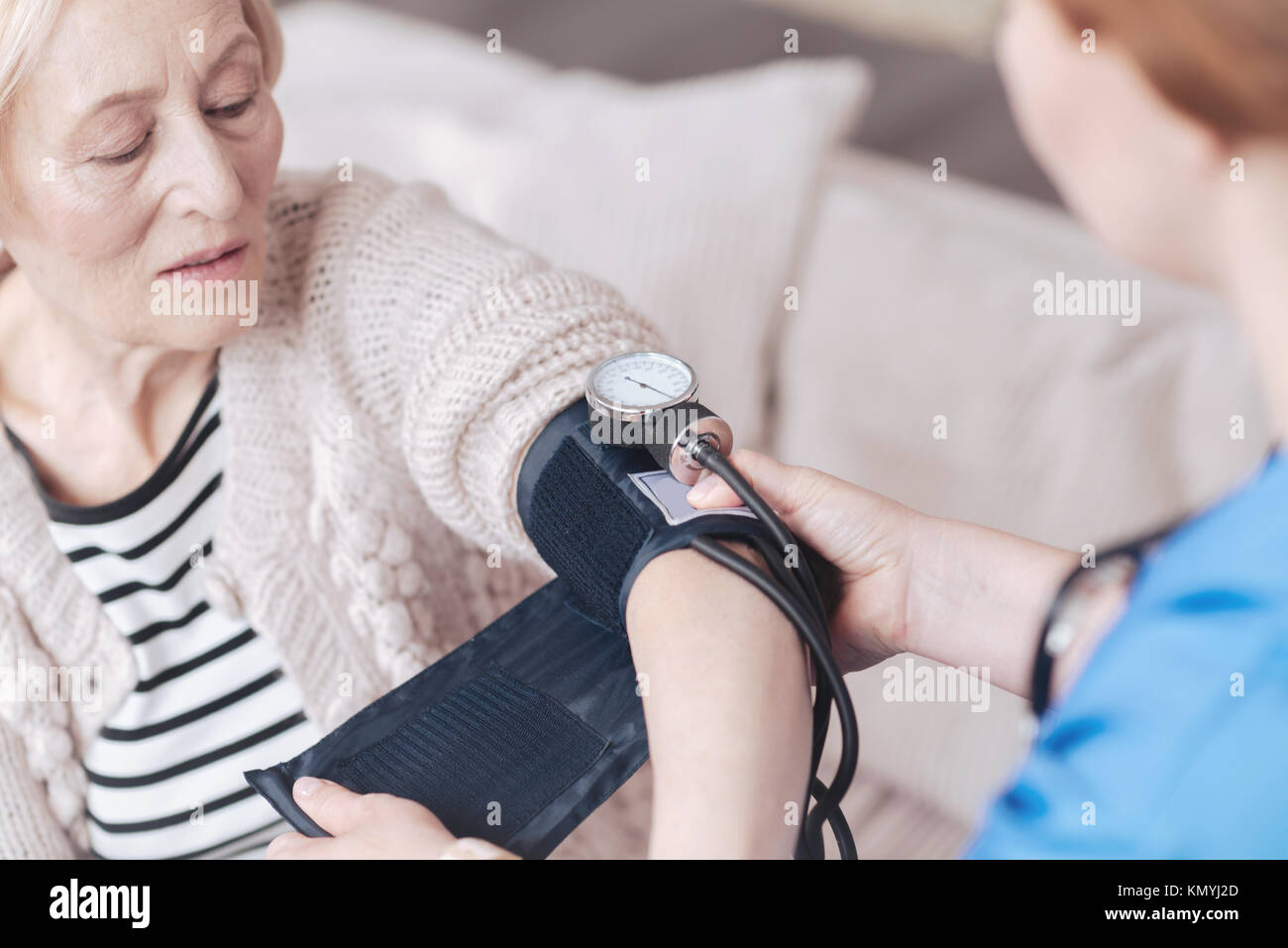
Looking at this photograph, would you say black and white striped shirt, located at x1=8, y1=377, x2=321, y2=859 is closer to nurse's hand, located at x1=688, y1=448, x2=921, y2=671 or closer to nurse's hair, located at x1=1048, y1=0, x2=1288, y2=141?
nurse's hand, located at x1=688, y1=448, x2=921, y2=671

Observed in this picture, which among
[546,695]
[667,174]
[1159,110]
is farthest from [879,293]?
[1159,110]

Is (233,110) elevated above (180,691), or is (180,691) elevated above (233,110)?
(233,110)

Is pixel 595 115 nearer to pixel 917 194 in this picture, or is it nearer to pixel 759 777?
pixel 917 194

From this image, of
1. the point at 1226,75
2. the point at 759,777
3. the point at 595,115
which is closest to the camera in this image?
the point at 1226,75

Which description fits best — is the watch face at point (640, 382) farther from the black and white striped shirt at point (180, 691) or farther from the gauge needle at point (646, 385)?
the black and white striped shirt at point (180, 691)

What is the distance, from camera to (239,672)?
3.38ft

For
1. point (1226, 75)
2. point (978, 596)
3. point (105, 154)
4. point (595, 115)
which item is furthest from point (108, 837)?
point (595, 115)

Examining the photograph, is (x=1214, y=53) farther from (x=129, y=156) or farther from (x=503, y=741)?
(x=129, y=156)

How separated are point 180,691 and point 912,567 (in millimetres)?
603

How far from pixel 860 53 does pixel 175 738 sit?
5.31 ft

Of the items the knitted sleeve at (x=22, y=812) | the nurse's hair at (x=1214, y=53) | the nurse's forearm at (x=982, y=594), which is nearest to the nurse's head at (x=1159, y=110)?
the nurse's hair at (x=1214, y=53)

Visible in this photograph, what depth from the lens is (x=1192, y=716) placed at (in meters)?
0.53

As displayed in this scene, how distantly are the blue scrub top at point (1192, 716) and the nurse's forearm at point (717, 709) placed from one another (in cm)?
16

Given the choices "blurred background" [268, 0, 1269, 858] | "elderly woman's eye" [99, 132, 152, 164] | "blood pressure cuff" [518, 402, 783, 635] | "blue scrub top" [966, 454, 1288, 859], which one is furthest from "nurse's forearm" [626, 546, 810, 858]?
"blurred background" [268, 0, 1269, 858]
